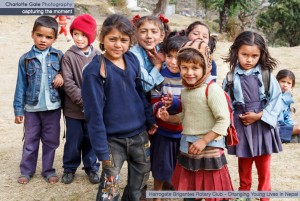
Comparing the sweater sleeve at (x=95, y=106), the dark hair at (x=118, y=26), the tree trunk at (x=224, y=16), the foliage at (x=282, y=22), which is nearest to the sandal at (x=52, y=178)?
the sweater sleeve at (x=95, y=106)

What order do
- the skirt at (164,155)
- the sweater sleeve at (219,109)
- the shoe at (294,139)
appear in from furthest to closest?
the shoe at (294,139) → the skirt at (164,155) → the sweater sleeve at (219,109)

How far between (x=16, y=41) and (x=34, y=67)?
790 centimetres

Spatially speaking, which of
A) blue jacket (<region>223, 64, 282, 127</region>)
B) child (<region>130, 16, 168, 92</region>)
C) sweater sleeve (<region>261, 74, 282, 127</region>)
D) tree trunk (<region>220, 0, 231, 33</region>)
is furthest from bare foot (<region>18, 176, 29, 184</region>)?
tree trunk (<region>220, 0, 231, 33</region>)

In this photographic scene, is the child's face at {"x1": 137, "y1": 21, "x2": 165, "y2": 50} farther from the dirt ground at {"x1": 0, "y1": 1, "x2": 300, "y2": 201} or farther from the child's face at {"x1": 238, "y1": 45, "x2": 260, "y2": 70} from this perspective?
the dirt ground at {"x1": 0, "y1": 1, "x2": 300, "y2": 201}

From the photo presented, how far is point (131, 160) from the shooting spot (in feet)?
8.97

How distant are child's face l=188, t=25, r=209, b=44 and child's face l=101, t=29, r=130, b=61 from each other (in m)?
0.69

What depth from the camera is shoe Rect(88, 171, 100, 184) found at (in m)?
3.55

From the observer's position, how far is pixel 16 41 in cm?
1064

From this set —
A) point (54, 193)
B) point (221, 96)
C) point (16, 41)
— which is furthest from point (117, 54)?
point (16, 41)

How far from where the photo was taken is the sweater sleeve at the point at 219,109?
7.72ft

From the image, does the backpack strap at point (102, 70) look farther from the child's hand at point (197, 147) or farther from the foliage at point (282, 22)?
the foliage at point (282, 22)

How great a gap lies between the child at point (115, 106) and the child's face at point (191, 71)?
35cm

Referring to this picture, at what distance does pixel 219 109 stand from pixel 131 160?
737 mm

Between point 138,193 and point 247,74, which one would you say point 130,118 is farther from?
point 247,74
